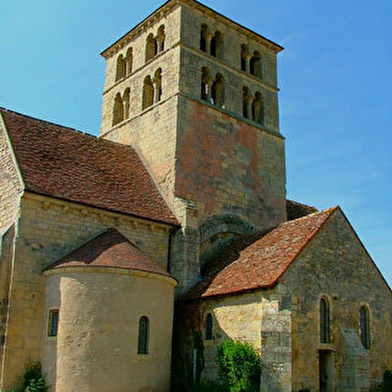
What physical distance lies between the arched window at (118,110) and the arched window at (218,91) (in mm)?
5322

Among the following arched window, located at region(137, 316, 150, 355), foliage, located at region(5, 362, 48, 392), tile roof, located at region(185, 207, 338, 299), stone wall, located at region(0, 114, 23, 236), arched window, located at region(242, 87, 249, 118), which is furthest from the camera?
arched window, located at region(242, 87, 249, 118)

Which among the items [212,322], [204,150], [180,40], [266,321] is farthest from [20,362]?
[180,40]

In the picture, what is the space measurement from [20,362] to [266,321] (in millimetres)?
8389

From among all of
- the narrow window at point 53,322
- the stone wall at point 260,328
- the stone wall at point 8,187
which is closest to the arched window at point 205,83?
the stone wall at point 8,187

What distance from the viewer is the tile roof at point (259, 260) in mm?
20766

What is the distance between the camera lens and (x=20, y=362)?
19.6 m

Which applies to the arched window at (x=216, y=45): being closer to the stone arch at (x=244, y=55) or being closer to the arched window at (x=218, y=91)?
the arched window at (x=218, y=91)

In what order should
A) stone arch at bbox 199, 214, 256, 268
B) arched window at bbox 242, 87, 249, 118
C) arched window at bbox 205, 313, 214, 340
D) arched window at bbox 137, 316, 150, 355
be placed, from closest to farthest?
arched window at bbox 137, 316, 150, 355 → arched window at bbox 205, 313, 214, 340 → stone arch at bbox 199, 214, 256, 268 → arched window at bbox 242, 87, 249, 118

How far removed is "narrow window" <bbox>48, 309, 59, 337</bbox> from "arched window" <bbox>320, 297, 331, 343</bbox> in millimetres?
9343

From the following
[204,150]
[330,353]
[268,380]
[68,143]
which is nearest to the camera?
[268,380]

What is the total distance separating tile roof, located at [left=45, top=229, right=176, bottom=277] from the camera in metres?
20.1

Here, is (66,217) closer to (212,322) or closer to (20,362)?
(20,362)

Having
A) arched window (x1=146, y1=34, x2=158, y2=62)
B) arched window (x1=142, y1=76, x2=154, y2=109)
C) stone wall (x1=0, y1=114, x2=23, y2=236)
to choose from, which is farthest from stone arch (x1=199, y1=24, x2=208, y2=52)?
stone wall (x1=0, y1=114, x2=23, y2=236)

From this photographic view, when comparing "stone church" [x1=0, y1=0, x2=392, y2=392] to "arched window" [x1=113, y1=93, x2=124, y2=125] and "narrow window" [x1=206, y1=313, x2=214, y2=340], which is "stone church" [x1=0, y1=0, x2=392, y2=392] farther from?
"arched window" [x1=113, y1=93, x2=124, y2=125]
